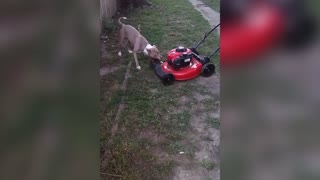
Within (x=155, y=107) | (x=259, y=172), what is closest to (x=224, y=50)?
(x=259, y=172)

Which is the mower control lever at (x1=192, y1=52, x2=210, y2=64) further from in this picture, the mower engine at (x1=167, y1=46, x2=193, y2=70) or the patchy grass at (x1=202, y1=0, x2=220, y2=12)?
the patchy grass at (x1=202, y1=0, x2=220, y2=12)

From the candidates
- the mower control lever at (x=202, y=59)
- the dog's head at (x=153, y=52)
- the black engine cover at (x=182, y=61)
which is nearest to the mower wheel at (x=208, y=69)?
the mower control lever at (x=202, y=59)

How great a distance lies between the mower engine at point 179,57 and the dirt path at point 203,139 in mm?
194

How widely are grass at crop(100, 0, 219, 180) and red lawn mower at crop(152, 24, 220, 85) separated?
0.04m

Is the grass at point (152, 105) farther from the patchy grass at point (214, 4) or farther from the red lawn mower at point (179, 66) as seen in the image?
the patchy grass at point (214, 4)

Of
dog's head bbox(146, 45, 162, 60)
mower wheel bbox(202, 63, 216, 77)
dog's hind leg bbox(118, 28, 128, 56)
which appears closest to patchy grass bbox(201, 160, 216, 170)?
mower wheel bbox(202, 63, 216, 77)

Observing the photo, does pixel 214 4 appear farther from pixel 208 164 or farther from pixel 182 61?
pixel 182 61

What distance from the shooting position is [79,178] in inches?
25.7

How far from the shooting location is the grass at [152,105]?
1.53m

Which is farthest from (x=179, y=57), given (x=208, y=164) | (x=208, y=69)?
(x=208, y=164)

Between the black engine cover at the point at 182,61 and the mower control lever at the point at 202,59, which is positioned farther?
the black engine cover at the point at 182,61

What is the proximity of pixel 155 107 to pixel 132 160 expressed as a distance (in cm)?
34

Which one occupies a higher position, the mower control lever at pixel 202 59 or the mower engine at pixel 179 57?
the mower control lever at pixel 202 59

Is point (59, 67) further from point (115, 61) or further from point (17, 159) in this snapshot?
point (115, 61)
